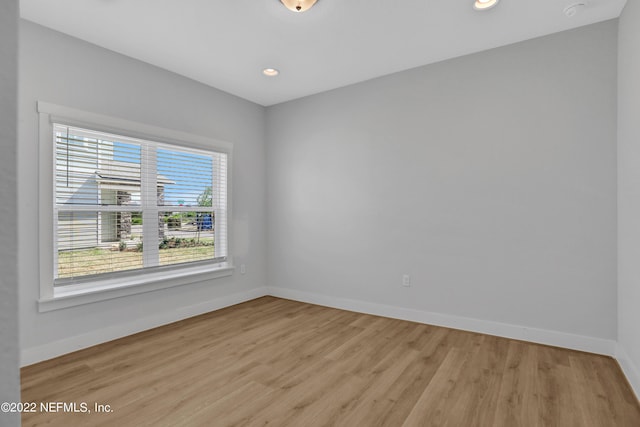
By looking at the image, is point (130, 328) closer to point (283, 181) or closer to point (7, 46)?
point (283, 181)

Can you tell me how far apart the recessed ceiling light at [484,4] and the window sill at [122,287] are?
3556 millimetres

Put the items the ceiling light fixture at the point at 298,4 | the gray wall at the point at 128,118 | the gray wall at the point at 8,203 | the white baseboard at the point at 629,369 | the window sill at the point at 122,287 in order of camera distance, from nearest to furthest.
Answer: the gray wall at the point at 8,203
the white baseboard at the point at 629,369
the ceiling light fixture at the point at 298,4
the gray wall at the point at 128,118
the window sill at the point at 122,287

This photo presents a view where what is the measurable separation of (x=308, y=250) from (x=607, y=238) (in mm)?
2941

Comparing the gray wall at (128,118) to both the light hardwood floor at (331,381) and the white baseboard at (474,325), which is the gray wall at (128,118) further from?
the white baseboard at (474,325)

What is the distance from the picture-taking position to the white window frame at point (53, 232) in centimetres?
256

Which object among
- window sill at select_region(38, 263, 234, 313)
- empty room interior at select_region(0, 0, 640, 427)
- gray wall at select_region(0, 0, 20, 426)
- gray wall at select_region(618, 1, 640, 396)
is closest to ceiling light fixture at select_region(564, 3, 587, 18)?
empty room interior at select_region(0, 0, 640, 427)

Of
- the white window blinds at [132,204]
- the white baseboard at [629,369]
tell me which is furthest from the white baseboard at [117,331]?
the white baseboard at [629,369]

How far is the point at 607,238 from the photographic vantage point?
2605 mm

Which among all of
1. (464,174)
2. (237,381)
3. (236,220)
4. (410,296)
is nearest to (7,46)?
(237,381)

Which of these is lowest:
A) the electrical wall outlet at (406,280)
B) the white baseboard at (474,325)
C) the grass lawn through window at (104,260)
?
the white baseboard at (474,325)

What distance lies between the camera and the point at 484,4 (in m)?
2.39

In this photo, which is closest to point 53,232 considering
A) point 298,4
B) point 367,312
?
point 298,4

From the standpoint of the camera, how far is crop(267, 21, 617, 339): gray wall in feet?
8.74

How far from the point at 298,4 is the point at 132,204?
7.68ft
